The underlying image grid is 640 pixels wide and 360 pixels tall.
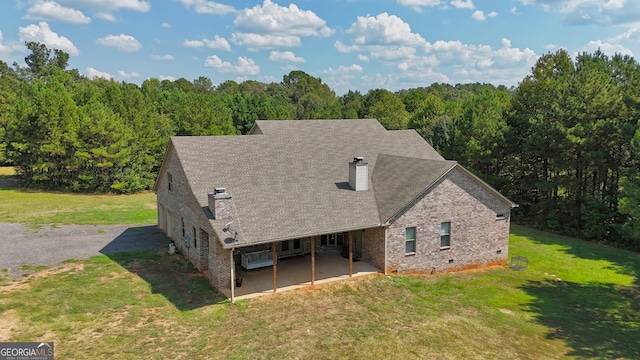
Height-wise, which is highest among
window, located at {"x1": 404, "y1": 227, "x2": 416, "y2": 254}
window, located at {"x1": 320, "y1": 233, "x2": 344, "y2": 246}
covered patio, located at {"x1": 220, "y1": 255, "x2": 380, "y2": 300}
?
window, located at {"x1": 404, "y1": 227, "x2": 416, "y2": 254}

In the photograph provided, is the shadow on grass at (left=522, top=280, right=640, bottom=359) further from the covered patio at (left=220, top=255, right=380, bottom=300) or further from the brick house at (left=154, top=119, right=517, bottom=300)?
the covered patio at (left=220, top=255, right=380, bottom=300)

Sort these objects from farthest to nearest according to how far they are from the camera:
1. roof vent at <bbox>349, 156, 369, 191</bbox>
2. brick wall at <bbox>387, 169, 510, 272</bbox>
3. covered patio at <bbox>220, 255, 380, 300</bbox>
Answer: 1. roof vent at <bbox>349, 156, 369, 191</bbox>
2. brick wall at <bbox>387, 169, 510, 272</bbox>
3. covered patio at <bbox>220, 255, 380, 300</bbox>

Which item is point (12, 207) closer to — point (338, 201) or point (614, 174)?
point (338, 201)

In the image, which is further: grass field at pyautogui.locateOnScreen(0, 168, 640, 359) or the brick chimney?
the brick chimney

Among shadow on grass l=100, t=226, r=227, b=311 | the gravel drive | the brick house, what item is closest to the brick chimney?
the brick house

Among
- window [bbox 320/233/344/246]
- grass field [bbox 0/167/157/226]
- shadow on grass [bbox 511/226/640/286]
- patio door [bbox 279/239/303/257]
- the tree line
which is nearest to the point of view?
patio door [bbox 279/239/303/257]

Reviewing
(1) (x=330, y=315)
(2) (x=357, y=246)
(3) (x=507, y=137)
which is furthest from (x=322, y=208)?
(3) (x=507, y=137)

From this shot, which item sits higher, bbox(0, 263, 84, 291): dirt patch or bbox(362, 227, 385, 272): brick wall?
bbox(362, 227, 385, 272): brick wall

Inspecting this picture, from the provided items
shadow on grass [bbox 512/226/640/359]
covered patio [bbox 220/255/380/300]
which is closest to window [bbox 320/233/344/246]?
covered patio [bbox 220/255/380/300]

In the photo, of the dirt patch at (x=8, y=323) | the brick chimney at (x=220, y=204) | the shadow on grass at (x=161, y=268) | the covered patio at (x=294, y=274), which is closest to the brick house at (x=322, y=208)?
the brick chimney at (x=220, y=204)
